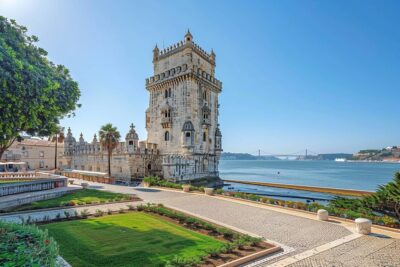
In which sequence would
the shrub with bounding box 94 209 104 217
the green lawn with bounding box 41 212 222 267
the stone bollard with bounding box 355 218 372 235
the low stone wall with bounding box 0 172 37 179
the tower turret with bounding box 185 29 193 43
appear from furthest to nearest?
the tower turret with bounding box 185 29 193 43 < the low stone wall with bounding box 0 172 37 179 < the shrub with bounding box 94 209 104 217 < the stone bollard with bounding box 355 218 372 235 < the green lawn with bounding box 41 212 222 267

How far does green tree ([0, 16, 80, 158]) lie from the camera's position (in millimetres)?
10102

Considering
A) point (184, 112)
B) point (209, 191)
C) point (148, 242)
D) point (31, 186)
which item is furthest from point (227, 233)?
point (184, 112)

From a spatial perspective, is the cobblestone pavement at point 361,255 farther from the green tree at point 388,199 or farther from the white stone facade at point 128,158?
the white stone facade at point 128,158

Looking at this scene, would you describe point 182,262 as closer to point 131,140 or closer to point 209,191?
point 209,191

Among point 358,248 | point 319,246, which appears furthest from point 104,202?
point 358,248

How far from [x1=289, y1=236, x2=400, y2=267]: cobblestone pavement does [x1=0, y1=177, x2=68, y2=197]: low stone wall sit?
23993 millimetres

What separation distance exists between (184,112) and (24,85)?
1157 inches

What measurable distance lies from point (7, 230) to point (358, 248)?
15397 millimetres

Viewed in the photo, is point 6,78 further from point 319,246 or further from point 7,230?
point 319,246

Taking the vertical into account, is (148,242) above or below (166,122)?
below

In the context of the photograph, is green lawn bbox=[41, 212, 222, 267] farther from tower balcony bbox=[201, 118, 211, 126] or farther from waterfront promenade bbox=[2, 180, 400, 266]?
tower balcony bbox=[201, 118, 211, 126]

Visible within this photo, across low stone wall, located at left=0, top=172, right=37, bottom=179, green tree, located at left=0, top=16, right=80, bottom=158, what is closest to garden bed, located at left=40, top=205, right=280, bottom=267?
green tree, located at left=0, top=16, right=80, bottom=158

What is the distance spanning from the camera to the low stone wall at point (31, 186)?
20.9m

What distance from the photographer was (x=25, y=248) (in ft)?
21.7
